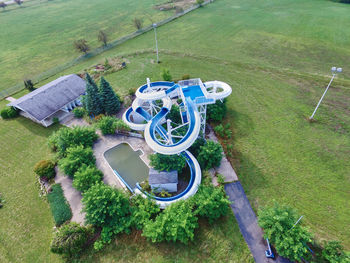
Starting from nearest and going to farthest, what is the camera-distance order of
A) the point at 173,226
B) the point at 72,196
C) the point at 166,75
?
the point at 173,226
the point at 72,196
the point at 166,75

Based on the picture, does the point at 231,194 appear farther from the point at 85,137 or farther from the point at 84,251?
the point at 85,137

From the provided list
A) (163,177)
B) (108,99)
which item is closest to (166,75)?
(108,99)

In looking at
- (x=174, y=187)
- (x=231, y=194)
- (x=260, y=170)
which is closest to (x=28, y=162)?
(x=174, y=187)

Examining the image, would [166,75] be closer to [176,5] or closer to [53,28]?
[53,28]

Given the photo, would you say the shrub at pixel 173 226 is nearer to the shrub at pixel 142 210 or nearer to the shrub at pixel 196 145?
the shrub at pixel 142 210

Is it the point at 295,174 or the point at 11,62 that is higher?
the point at 11,62

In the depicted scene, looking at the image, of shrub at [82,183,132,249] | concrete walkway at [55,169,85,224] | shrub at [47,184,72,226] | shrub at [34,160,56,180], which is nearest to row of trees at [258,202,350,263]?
shrub at [82,183,132,249]
